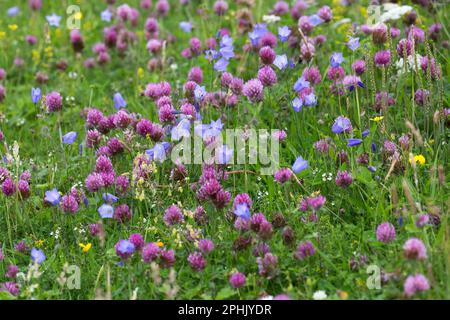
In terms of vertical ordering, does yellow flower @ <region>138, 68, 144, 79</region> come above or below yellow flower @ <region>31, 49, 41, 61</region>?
below

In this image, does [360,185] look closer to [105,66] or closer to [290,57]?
[290,57]

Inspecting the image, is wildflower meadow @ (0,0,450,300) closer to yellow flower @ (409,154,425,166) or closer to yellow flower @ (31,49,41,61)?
yellow flower @ (409,154,425,166)

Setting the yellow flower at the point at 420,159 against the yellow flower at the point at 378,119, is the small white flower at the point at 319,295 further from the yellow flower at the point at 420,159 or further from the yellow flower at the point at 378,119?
the yellow flower at the point at 378,119

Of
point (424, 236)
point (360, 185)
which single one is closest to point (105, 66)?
point (360, 185)

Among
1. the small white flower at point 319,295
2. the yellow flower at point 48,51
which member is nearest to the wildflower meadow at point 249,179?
the small white flower at point 319,295

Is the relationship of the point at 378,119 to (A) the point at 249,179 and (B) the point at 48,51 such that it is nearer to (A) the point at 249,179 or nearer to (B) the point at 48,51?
(A) the point at 249,179

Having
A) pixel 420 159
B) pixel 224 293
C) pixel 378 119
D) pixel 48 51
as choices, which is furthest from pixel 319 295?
pixel 48 51

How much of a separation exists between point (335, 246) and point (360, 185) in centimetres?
43

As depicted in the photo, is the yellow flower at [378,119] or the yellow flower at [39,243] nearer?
the yellow flower at [39,243]

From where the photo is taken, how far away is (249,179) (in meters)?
3.94

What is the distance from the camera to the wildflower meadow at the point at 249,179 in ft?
10.5

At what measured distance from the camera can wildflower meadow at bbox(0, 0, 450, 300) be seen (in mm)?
3186

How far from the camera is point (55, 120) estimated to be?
492cm

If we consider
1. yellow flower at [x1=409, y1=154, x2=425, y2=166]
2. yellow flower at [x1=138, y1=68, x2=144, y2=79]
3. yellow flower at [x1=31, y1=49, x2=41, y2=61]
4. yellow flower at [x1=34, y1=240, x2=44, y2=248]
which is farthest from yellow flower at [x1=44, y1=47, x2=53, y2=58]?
yellow flower at [x1=409, y1=154, x2=425, y2=166]
